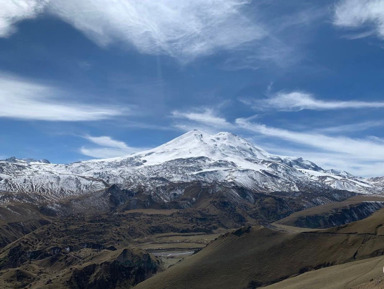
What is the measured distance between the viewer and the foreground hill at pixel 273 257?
534 ft

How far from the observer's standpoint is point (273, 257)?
176 meters

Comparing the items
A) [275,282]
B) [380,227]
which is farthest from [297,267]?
[380,227]

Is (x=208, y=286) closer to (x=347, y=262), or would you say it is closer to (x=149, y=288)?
(x=149, y=288)

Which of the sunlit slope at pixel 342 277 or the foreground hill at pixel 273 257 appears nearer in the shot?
the sunlit slope at pixel 342 277

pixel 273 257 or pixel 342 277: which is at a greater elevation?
pixel 273 257

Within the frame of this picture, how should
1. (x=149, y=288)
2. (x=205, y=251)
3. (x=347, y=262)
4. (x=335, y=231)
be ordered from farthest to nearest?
(x=205, y=251) < (x=335, y=231) < (x=149, y=288) < (x=347, y=262)

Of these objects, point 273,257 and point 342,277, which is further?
point 273,257

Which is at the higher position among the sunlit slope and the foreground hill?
the foreground hill

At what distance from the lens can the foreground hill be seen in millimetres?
162875

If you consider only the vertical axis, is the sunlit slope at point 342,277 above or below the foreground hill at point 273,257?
below

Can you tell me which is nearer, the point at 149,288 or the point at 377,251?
the point at 377,251

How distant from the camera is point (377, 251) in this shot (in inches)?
6235

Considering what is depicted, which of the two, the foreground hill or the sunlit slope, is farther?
the foreground hill

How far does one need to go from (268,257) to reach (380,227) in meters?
47.6
